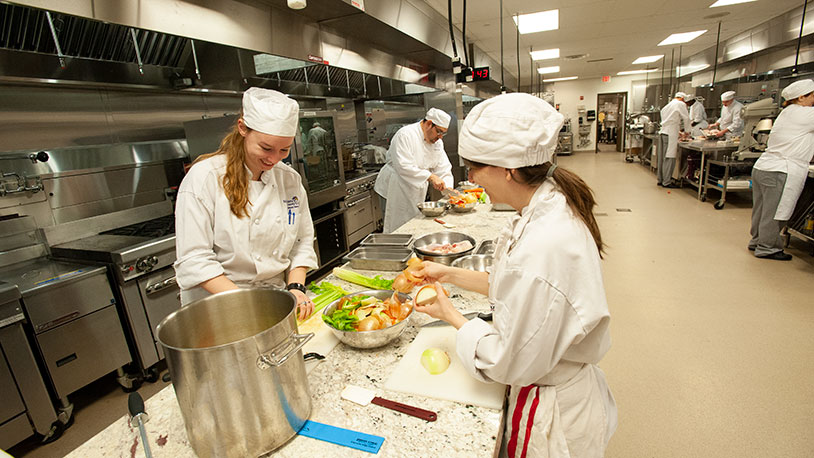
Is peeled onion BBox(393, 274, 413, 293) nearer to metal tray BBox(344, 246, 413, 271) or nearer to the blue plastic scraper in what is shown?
metal tray BBox(344, 246, 413, 271)

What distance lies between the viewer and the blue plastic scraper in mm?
884

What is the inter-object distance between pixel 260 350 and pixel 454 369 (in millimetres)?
581

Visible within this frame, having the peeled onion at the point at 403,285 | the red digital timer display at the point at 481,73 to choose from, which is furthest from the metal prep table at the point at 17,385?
the red digital timer display at the point at 481,73

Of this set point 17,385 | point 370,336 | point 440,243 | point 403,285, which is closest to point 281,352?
point 370,336

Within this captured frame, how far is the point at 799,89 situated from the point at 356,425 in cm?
545

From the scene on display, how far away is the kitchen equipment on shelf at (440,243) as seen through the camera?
6.64ft

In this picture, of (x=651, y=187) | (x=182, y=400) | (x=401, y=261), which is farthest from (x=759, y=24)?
(x=182, y=400)

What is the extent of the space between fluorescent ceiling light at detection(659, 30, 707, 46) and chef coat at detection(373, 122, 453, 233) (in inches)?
277

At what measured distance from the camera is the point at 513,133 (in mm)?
976

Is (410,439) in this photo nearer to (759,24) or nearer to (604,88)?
(759,24)

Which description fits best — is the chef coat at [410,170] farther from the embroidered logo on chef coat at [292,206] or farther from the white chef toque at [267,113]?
the white chef toque at [267,113]

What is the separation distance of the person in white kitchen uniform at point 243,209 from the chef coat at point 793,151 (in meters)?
4.94

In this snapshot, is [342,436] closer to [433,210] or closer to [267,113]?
[267,113]

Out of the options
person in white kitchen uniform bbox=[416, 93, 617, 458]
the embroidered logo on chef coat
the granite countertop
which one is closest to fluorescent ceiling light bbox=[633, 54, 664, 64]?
the embroidered logo on chef coat
